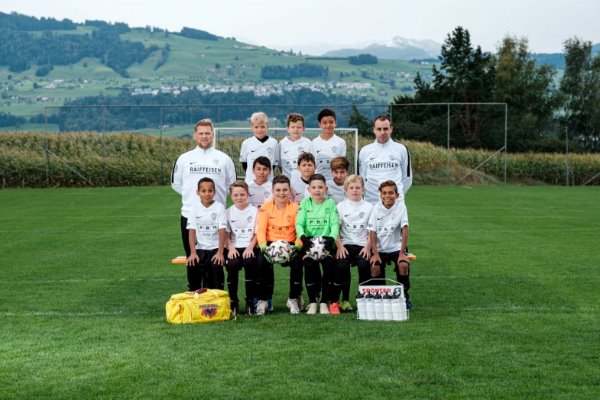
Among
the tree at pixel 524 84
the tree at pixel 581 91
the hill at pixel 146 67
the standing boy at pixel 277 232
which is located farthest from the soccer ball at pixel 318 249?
the hill at pixel 146 67

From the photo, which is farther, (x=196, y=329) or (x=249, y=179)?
(x=249, y=179)

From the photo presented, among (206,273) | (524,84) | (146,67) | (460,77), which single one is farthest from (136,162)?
(146,67)

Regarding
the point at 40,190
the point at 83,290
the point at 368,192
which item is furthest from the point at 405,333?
the point at 40,190

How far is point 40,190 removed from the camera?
36.1 m

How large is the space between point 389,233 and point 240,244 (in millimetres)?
1412

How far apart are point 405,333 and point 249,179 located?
292 centimetres

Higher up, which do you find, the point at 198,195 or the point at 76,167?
the point at 198,195

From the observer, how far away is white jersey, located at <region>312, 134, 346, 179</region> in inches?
442

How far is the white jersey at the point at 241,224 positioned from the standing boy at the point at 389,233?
1.12m

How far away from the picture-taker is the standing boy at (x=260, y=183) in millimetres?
10359

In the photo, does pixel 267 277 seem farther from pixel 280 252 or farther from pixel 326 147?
pixel 326 147

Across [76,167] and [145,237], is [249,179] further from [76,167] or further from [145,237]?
[76,167]

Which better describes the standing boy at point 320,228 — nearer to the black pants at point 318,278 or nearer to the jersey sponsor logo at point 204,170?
the black pants at point 318,278

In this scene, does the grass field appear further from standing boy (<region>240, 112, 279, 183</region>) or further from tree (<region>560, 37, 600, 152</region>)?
tree (<region>560, 37, 600, 152</region>)
